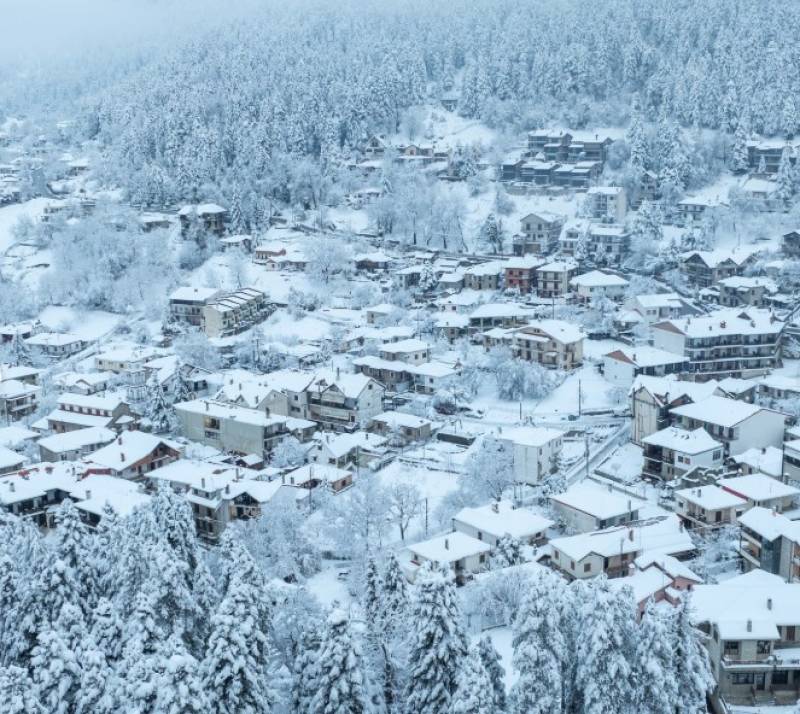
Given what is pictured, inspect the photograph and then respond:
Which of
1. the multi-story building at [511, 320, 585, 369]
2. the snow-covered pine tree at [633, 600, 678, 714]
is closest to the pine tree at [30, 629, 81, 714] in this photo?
the snow-covered pine tree at [633, 600, 678, 714]

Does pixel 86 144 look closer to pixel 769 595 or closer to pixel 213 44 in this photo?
pixel 213 44

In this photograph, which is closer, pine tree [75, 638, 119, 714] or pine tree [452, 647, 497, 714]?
pine tree [452, 647, 497, 714]

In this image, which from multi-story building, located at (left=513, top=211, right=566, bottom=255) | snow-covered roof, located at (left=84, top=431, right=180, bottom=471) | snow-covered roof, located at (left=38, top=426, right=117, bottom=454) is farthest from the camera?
multi-story building, located at (left=513, top=211, right=566, bottom=255)

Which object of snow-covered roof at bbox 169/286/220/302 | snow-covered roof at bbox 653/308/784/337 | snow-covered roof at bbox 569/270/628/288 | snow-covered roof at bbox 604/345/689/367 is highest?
snow-covered roof at bbox 653/308/784/337

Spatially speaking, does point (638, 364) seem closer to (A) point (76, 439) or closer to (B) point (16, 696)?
(A) point (76, 439)

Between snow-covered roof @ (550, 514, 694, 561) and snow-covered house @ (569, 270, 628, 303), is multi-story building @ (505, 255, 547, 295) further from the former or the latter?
snow-covered roof @ (550, 514, 694, 561)

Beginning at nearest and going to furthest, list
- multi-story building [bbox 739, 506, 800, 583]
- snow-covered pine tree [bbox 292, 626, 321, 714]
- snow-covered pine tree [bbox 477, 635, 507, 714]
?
1. snow-covered pine tree [bbox 477, 635, 507, 714]
2. snow-covered pine tree [bbox 292, 626, 321, 714]
3. multi-story building [bbox 739, 506, 800, 583]

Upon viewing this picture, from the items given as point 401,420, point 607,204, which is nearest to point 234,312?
point 401,420

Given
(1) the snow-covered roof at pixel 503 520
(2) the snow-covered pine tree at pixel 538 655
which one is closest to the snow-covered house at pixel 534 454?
(1) the snow-covered roof at pixel 503 520

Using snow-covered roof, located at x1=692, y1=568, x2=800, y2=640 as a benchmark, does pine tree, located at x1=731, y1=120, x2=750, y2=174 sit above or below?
above
